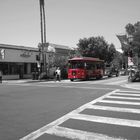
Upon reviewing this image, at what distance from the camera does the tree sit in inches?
2165

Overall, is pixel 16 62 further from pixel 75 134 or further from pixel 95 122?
pixel 75 134

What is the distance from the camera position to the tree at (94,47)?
→ 55.0 metres

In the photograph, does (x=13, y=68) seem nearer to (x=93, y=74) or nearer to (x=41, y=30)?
(x=41, y=30)

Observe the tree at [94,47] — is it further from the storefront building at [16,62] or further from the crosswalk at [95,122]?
the crosswalk at [95,122]

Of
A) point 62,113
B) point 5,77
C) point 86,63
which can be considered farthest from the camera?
point 5,77

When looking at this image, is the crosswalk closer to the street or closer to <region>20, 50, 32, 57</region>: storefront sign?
the street

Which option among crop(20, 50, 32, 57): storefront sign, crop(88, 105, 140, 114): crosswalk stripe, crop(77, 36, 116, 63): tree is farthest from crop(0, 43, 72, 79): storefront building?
crop(88, 105, 140, 114): crosswalk stripe

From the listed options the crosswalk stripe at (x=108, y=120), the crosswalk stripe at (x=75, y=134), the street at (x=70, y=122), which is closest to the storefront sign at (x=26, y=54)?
the street at (x=70, y=122)

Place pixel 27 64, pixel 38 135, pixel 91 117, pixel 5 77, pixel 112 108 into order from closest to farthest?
pixel 38 135
pixel 91 117
pixel 112 108
pixel 5 77
pixel 27 64

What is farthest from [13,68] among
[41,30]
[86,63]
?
[86,63]

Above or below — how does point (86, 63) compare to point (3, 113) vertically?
above

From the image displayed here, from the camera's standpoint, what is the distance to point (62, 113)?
344 inches

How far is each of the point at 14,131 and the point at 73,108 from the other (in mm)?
3767

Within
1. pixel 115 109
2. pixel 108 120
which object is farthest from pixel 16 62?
pixel 108 120
